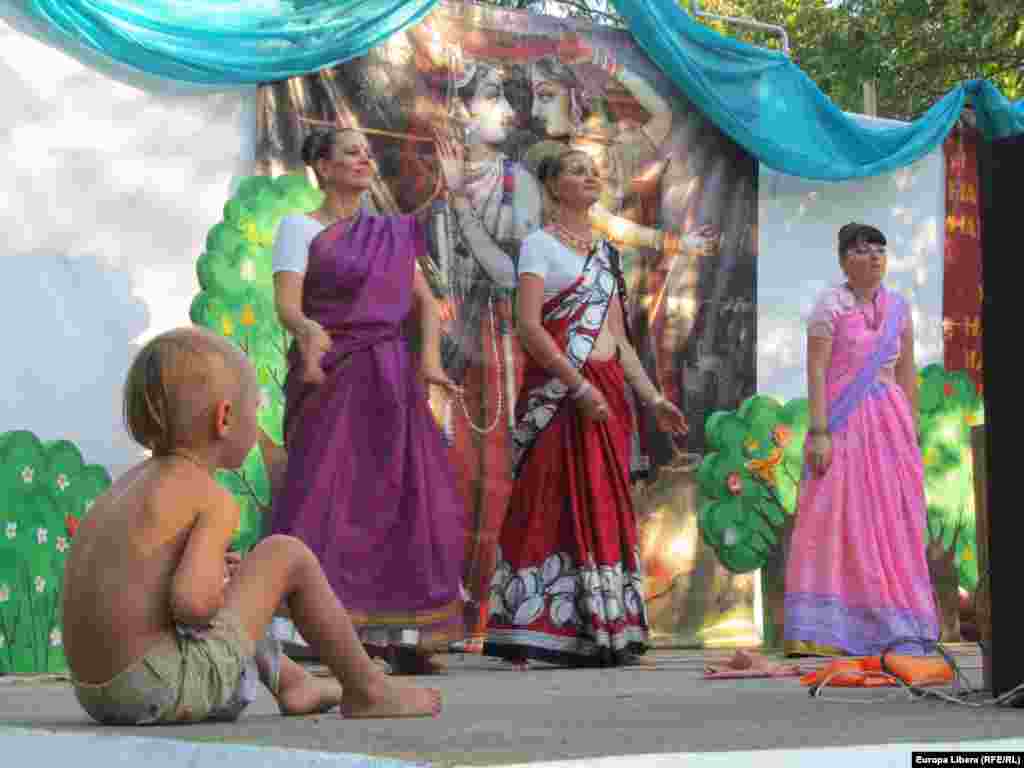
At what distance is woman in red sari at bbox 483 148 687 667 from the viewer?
6613mm

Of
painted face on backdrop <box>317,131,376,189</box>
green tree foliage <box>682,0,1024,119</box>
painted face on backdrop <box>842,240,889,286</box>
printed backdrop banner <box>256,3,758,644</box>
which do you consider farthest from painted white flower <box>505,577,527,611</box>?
green tree foliage <box>682,0,1024,119</box>

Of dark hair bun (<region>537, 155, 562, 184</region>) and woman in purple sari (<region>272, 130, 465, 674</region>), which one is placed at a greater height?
dark hair bun (<region>537, 155, 562, 184</region>)

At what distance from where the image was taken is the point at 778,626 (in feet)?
27.7

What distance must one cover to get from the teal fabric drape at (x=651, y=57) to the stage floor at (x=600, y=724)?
2.66 metres

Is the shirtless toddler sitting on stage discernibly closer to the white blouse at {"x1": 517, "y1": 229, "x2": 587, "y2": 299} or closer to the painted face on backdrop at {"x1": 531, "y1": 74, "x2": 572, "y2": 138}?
the white blouse at {"x1": 517, "y1": 229, "x2": 587, "y2": 299}

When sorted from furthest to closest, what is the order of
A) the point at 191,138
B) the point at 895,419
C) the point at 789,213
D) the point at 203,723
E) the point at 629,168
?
the point at 789,213, the point at 629,168, the point at 895,419, the point at 191,138, the point at 203,723

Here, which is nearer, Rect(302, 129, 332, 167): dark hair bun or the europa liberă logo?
the europa liberă logo

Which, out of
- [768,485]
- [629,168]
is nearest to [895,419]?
[768,485]

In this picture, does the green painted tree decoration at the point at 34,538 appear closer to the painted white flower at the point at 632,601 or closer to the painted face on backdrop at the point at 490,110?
the painted white flower at the point at 632,601

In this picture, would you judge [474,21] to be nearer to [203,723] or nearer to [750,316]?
[750,316]

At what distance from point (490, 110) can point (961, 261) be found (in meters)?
2.93

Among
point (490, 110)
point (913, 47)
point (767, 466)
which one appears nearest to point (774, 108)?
point (490, 110)

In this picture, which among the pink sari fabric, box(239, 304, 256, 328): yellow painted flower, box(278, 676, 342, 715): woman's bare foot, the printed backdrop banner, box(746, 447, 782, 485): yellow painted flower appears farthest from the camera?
box(746, 447, 782, 485): yellow painted flower

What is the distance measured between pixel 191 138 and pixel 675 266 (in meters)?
2.46
